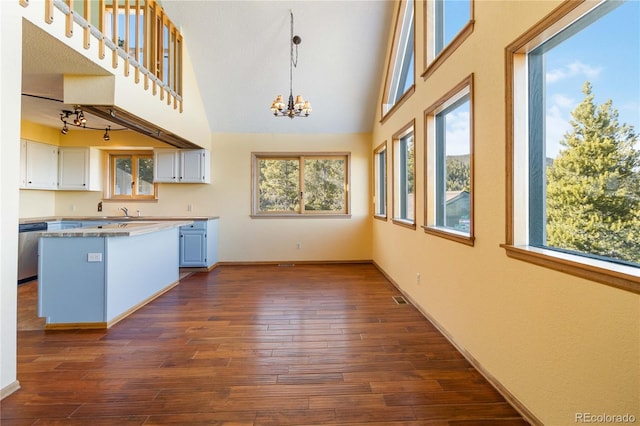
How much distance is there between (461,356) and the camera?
2436mm

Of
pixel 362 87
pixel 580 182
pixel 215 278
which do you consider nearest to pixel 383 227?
pixel 362 87

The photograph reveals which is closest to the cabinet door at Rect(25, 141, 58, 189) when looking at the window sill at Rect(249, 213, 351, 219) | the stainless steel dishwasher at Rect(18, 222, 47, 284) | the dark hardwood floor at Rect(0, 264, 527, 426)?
the stainless steel dishwasher at Rect(18, 222, 47, 284)

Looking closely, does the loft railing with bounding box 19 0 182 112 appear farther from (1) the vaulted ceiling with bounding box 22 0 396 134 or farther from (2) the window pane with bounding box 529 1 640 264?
(2) the window pane with bounding box 529 1 640 264

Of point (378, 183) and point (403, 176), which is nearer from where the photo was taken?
point (403, 176)

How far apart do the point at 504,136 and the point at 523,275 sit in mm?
857

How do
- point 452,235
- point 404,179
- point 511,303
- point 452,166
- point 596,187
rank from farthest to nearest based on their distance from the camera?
point 404,179 → point 452,166 → point 452,235 → point 511,303 → point 596,187

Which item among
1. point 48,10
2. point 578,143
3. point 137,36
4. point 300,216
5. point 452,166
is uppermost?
point 137,36

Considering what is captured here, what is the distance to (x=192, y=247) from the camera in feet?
17.8

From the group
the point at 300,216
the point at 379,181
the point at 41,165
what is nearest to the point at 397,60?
the point at 379,181

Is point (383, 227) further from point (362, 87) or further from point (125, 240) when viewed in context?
point (125, 240)

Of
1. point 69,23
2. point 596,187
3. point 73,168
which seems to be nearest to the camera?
point 596,187

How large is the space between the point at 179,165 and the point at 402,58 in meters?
4.20

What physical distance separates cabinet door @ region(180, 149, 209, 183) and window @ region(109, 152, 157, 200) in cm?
82

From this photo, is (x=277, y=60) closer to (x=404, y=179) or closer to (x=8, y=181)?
(x=404, y=179)
